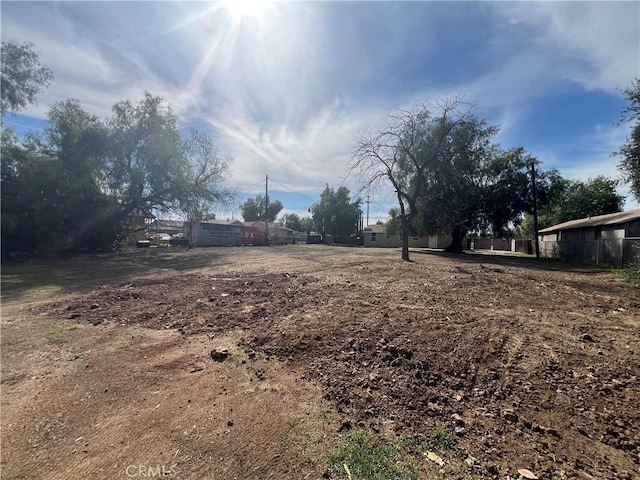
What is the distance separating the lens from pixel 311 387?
2877 mm

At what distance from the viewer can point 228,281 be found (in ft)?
27.3

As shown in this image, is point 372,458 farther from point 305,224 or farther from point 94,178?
point 305,224

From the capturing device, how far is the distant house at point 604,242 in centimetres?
1300

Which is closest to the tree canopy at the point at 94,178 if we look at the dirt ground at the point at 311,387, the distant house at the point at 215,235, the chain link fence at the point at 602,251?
the distant house at the point at 215,235

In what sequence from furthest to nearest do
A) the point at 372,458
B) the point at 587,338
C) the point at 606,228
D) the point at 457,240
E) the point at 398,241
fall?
the point at 398,241 → the point at 457,240 → the point at 606,228 → the point at 587,338 → the point at 372,458

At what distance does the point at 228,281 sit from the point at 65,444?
242 inches

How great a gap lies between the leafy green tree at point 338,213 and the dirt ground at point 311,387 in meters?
40.2

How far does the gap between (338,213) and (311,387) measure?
43.1 m

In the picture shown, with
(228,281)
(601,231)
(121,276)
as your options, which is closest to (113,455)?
(228,281)

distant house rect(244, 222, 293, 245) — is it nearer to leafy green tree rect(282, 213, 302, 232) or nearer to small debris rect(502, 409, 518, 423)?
leafy green tree rect(282, 213, 302, 232)

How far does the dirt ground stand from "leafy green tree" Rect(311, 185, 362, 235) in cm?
4017

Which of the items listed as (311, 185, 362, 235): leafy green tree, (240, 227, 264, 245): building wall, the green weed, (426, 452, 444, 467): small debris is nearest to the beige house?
(426, 452, 444, 467): small debris

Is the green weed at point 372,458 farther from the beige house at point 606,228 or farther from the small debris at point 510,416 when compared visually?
the beige house at point 606,228

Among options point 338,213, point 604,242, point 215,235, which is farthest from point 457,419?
point 338,213
